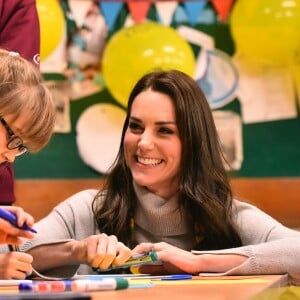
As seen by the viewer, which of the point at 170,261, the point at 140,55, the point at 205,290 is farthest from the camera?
the point at 140,55

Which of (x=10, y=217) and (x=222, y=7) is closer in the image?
(x=10, y=217)

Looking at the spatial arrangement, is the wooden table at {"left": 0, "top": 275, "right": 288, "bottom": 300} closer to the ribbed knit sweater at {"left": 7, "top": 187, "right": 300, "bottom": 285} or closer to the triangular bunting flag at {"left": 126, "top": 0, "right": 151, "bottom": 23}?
the ribbed knit sweater at {"left": 7, "top": 187, "right": 300, "bottom": 285}

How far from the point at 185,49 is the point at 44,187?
95cm

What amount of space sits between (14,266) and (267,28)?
→ 190cm

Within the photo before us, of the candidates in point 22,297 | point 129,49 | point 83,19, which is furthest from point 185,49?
point 22,297

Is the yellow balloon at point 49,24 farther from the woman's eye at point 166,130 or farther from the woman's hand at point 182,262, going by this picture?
the woman's hand at point 182,262

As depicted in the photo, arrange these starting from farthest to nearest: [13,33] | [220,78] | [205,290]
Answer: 1. [220,78]
2. [13,33]
3. [205,290]

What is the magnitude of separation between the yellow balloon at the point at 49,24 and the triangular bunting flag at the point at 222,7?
2.35ft

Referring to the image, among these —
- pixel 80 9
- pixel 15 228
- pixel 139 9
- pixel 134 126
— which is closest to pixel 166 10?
pixel 139 9

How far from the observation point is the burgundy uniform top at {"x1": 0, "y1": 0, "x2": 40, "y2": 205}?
234cm

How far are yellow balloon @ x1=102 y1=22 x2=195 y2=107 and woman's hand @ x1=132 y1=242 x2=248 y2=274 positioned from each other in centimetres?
138

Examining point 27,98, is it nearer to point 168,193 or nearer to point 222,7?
point 168,193

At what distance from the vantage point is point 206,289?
1.70 metres

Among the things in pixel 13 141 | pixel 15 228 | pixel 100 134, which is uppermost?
pixel 13 141
